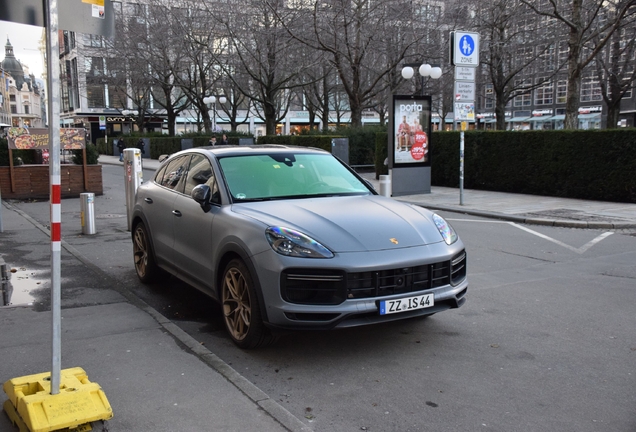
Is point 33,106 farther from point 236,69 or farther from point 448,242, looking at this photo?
point 448,242

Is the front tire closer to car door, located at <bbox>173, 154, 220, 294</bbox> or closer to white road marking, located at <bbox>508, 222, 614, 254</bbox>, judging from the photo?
car door, located at <bbox>173, 154, 220, 294</bbox>

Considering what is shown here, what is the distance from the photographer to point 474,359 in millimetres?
4676

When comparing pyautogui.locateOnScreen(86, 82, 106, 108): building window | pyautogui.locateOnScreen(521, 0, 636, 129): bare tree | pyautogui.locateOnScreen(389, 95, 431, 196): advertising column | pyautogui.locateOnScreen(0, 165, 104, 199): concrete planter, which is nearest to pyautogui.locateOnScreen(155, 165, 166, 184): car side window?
pyautogui.locateOnScreen(389, 95, 431, 196): advertising column

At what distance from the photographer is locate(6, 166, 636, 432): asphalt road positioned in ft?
12.3

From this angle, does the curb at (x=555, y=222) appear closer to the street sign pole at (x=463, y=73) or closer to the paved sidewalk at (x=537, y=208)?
the paved sidewalk at (x=537, y=208)

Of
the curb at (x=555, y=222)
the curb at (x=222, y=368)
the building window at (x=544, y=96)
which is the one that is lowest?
the curb at (x=222, y=368)

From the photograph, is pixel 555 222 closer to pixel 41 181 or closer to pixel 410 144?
pixel 410 144

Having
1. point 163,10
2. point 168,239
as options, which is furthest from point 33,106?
point 168,239

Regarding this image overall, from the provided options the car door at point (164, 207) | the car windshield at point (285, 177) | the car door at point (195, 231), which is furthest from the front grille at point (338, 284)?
the car door at point (164, 207)

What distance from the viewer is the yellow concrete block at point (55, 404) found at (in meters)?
3.32

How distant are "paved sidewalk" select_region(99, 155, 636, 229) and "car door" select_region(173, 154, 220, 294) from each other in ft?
27.6

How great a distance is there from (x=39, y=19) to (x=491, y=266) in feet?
20.6

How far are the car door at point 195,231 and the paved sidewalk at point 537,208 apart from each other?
841cm

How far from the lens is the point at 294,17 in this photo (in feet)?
88.4
